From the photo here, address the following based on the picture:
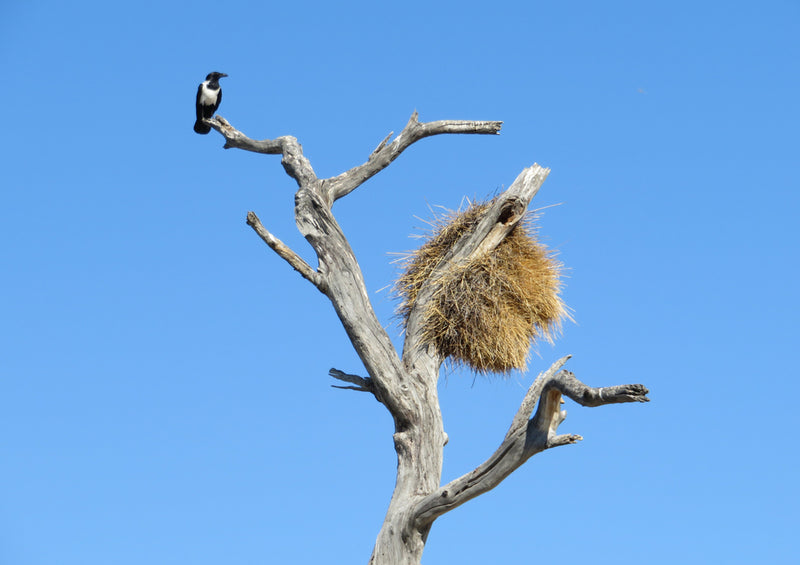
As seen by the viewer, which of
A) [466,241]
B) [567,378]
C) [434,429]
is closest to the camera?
[567,378]

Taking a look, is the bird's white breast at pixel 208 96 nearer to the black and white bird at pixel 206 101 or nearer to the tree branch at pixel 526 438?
the black and white bird at pixel 206 101

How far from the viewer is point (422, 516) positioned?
393 cm

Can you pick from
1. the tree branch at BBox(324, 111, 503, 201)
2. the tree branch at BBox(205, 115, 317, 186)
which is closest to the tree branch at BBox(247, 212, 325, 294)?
the tree branch at BBox(205, 115, 317, 186)

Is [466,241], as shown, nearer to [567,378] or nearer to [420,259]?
[420,259]

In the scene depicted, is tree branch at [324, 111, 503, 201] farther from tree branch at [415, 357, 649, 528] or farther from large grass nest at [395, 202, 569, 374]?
tree branch at [415, 357, 649, 528]

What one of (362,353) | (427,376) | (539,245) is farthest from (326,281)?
(539,245)

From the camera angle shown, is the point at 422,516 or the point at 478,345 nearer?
the point at 422,516

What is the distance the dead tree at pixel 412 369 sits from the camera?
360cm

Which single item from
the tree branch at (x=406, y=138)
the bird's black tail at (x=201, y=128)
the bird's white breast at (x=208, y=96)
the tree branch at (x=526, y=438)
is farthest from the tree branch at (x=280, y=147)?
→ the tree branch at (x=526, y=438)

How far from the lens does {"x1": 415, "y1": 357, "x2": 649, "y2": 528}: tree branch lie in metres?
3.44

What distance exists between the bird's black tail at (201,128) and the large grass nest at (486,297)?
2435 millimetres

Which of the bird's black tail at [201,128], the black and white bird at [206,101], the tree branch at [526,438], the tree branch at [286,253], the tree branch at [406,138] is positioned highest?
the black and white bird at [206,101]

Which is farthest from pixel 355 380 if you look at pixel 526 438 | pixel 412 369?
pixel 526 438

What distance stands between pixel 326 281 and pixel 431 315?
0.63m
